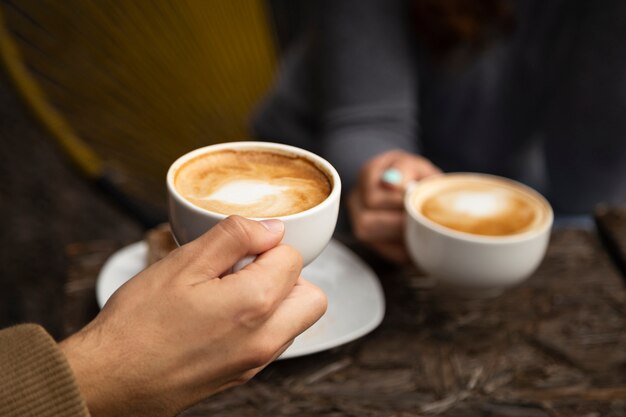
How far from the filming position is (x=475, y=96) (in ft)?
2.64

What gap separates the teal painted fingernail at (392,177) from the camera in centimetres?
57

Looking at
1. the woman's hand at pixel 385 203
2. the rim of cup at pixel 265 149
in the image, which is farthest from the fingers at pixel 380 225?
the rim of cup at pixel 265 149

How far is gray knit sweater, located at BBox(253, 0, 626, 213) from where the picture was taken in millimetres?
737

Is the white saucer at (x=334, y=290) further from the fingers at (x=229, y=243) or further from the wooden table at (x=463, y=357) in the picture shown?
the fingers at (x=229, y=243)

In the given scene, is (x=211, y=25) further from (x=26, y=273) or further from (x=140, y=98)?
(x=26, y=273)

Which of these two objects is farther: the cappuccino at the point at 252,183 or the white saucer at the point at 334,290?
the white saucer at the point at 334,290

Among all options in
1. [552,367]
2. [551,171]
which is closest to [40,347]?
[552,367]

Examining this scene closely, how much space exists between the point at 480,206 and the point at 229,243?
281 millimetres

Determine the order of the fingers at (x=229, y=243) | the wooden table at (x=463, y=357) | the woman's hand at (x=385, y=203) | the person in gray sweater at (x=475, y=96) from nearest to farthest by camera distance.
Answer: the fingers at (x=229, y=243) < the wooden table at (x=463, y=357) < the woman's hand at (x=385, y=203) < the person in gray sweater at (x=475, y=96)

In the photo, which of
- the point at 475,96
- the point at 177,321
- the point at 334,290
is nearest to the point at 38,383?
the point at 177,321

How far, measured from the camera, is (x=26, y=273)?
3.80 ft

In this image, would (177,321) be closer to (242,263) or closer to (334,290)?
(242,263)

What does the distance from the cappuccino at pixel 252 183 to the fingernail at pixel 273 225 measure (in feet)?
0.05

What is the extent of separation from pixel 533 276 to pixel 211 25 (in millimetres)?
534
